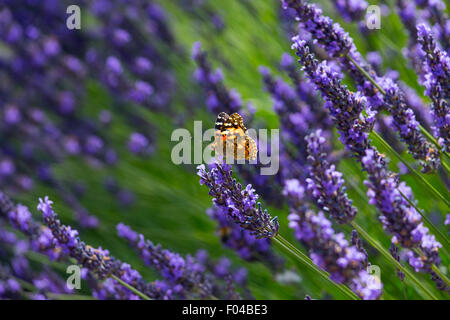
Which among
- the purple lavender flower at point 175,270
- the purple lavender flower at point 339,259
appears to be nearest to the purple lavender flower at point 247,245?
the purple lavender flower at point 175,270

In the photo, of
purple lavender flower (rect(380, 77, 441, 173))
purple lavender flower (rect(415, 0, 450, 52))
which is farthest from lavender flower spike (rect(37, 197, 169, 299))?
purple lavender flower (rect(415, 0, 450, 52))

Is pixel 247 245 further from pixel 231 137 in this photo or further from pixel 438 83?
pixel 438 83

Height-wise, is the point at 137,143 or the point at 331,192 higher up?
the point at 137,143

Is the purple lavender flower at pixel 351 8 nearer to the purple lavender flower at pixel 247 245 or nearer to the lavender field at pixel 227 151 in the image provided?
the lavender field at pixel 227 151

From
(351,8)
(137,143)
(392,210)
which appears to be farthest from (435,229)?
(137,143)

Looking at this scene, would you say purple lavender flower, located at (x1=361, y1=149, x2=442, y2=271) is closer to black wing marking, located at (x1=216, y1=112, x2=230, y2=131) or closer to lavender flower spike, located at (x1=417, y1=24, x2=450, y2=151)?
lavender flower spike, located at (x1=417, y1=24, x2=450, y2=151)

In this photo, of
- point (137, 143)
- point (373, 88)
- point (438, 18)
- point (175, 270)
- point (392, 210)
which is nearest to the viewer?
point (392, 210)

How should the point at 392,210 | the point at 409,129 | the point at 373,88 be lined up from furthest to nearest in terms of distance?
the point at 373,88
the point at 409,129
the point at 392,210
